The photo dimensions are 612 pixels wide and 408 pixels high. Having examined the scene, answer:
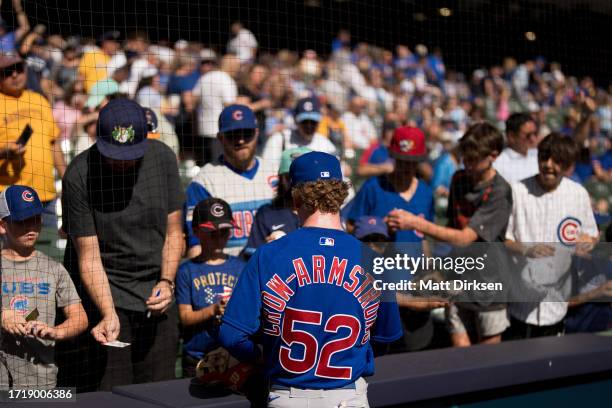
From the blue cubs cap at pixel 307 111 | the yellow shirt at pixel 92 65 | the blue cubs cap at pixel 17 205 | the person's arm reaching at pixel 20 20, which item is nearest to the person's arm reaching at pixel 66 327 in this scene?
the blue cubs cap at pixel 17 205

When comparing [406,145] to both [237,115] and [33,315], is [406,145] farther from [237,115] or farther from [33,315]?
[33,315]

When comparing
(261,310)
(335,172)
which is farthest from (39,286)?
(335,172)

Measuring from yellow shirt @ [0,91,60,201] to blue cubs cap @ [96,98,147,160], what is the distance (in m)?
0.95

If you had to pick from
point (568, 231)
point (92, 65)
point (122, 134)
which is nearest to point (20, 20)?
point (92, 65)

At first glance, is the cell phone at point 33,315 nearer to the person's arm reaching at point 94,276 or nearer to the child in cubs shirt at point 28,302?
the child in cubs shirt at point 28,302

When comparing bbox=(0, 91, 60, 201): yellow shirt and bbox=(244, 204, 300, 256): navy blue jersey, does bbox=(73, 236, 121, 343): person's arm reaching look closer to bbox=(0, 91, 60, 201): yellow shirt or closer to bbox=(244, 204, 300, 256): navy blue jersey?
bbox=(244, 204, 300, 256): navy blue jersey

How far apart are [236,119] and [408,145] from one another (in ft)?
3.63

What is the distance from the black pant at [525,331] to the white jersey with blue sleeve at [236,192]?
1818 millimetres

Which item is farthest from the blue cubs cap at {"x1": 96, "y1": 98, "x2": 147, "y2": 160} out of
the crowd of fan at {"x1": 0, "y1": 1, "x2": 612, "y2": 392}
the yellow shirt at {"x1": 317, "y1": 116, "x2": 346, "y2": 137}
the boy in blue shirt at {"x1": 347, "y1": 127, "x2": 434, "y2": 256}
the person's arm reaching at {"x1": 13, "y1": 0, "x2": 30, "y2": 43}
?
the yellow shirt at {"x1": 317, "y1": 116, "x2": 346, "y2": 137}

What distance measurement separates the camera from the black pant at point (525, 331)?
5195 millimetres

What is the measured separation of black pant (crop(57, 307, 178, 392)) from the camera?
410 centimetres

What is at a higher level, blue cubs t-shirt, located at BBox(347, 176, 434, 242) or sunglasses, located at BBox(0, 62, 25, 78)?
sunglasses, located at BBox(0, 62, 25, 78)

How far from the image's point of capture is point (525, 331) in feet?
17.1

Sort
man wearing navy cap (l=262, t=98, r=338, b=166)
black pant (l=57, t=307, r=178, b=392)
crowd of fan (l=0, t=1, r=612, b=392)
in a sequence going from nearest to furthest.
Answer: black pant (l=57, t=307, r=178, b=392) → crowd of fan (l=0, t=1, r=612, b=392) → man wearing navy cap (l=262, t=98, r=338, b=166)
